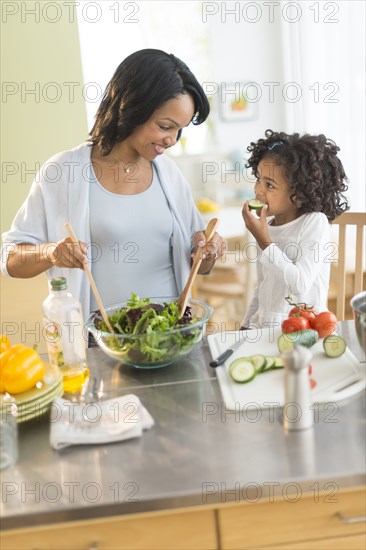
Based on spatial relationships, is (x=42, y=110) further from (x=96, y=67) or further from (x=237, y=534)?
(x=96, y=67)

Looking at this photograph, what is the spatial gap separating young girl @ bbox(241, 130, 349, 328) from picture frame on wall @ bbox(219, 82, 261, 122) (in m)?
3.97

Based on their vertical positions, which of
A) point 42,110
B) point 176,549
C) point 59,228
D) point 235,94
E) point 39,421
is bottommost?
point 176,549

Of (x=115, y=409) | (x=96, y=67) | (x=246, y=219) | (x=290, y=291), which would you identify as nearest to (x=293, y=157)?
(x=246, y=219)

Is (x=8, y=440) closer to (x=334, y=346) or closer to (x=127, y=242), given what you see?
(x=334, y=346)

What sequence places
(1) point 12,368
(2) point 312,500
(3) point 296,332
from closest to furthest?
1. (2) point 312,500
2. (1) point 12,368
3. (3) point 296,332

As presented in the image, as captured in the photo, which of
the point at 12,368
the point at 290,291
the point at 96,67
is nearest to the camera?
the point at 12,368

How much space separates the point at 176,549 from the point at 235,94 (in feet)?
17.1

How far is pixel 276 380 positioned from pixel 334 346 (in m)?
0.18

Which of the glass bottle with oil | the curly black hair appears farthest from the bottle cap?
the curly black hair

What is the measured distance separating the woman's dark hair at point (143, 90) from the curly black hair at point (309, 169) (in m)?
0.29

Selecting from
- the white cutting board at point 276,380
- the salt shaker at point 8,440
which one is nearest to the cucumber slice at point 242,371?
the white cutting board at point 276,380

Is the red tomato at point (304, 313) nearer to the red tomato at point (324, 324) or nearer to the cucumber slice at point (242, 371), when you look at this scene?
the red tomato at point (324, 324)

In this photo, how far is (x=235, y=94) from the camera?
5.91m

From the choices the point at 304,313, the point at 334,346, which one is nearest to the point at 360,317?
the point at 334,346
